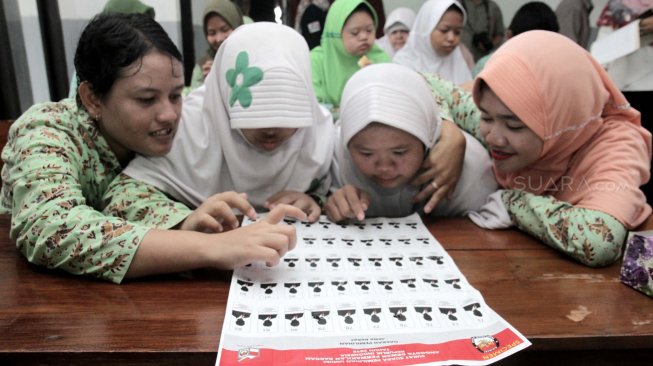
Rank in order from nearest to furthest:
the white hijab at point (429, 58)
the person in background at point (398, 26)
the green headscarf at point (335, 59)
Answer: the green headscarf at point (335, 59) → the white hijab at point (429, 58) → the person in background at point (398, 26)

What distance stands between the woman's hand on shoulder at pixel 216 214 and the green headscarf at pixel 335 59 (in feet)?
6.33

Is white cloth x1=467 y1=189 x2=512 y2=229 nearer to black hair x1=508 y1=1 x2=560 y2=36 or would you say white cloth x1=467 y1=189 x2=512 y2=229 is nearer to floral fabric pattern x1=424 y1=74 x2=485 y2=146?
floral fabric pattern x1=424 y1=74 x2=485 y2=146

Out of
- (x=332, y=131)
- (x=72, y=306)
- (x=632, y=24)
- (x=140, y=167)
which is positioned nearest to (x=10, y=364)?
(x=72, y=306)

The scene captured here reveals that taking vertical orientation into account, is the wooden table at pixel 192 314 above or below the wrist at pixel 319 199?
above

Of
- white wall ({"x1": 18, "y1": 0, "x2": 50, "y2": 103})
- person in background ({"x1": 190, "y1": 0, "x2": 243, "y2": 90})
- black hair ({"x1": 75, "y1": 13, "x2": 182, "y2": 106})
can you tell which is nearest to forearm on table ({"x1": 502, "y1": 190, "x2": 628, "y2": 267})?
black hair ({"x1": 75, "y1": 13, "x2": 182, "y2": 106})

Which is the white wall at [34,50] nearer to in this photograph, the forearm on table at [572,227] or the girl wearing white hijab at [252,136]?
the girl wearing white hijab at [252,136]

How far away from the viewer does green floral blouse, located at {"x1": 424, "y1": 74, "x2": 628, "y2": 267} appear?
2.73 ft

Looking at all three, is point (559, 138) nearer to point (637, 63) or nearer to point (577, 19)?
point (637, 63)

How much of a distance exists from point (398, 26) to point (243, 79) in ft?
9.58

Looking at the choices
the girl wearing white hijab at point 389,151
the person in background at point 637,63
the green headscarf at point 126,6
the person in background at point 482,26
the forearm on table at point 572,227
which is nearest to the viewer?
the forearm on table at point 572,227

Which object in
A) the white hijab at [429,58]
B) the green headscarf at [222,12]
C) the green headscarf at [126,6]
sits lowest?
the white hijab at [429,58]

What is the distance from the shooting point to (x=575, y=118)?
1.01 meters

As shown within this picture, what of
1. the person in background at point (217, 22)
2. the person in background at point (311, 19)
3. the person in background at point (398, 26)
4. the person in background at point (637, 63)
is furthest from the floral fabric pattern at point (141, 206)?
the person in background at point (398, 26)

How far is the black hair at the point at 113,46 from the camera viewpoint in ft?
2.97
